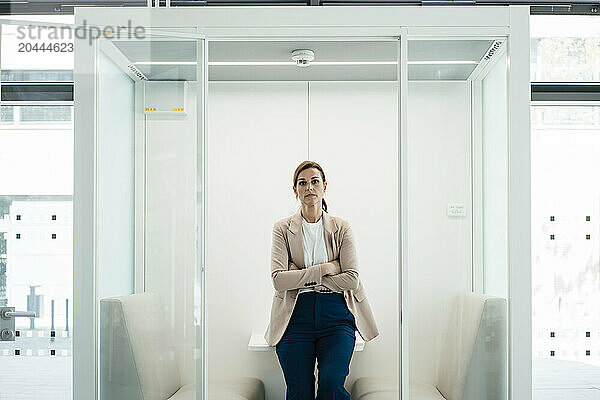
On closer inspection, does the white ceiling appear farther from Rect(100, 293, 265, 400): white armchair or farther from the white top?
Rect(100, 293, 265, 400): white armchair

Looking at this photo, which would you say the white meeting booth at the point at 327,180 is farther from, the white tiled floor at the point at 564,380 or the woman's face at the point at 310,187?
the white tiled floor at the point at 564,380

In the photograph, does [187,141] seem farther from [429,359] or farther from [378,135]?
[429,359]

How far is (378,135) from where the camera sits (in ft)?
10.8

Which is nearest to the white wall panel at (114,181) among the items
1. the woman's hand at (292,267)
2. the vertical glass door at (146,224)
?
the vertical glass door at (146,224)

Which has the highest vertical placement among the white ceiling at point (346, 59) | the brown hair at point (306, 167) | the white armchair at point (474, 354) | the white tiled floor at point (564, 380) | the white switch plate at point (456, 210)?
the white ceiling at point (346, 59)

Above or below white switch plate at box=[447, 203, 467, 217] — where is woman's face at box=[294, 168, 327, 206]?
above

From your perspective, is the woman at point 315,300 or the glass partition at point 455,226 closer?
the woman at point 315,300

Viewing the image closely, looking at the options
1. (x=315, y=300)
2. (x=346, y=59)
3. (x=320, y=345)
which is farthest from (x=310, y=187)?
(x=320, y=345)

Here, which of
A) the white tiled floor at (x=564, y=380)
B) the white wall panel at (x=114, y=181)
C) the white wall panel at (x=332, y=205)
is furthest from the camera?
the white tiled floor at (x=564, y=380)

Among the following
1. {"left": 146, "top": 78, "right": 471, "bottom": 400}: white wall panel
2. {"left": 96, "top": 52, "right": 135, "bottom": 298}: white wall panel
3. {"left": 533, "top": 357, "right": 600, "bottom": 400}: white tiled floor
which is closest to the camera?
{"left": 96, "top": 52, "right": 135, "bottom": 298}: white wall panel

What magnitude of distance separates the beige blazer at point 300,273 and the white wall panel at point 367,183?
4 centimetres

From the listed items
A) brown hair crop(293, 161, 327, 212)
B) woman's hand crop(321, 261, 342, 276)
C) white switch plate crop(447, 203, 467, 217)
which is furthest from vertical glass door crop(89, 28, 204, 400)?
white switch plate crop(447, 203, 467, 217)

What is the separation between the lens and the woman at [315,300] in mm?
3191

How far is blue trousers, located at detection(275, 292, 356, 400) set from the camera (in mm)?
3188
